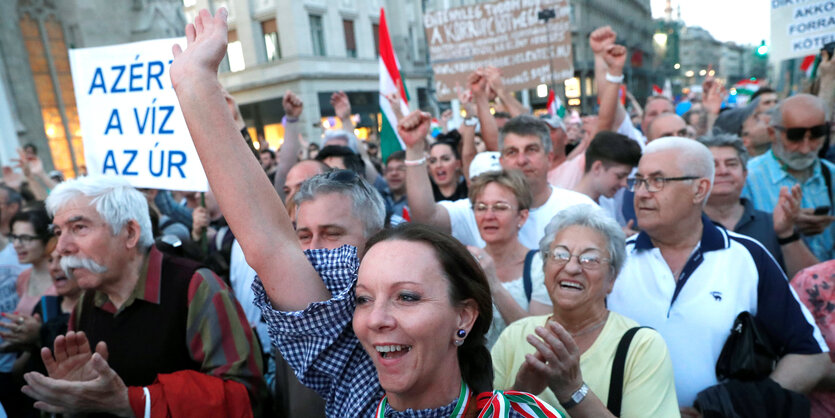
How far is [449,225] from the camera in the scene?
141 inches

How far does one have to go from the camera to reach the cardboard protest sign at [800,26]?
16.6 feet

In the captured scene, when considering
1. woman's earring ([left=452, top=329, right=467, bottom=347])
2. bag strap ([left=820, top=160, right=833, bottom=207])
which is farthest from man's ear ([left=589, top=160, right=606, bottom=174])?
woman's earring ([left=452, top=329, right=467, bottom=347])

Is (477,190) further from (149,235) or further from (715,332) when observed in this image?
(149,235)

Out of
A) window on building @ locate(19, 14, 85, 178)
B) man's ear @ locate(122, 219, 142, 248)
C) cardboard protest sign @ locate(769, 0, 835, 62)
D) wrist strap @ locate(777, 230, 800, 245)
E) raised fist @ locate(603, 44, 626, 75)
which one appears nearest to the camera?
man's ear @ locate(122, 219, 142, 248)

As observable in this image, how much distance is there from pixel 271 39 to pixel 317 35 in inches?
87.0

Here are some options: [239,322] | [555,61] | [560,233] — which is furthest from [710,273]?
[555,61]

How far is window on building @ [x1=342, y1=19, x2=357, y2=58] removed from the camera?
2602 cm

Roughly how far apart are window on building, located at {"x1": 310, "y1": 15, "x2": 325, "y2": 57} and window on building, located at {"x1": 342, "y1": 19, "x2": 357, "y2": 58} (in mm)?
1403

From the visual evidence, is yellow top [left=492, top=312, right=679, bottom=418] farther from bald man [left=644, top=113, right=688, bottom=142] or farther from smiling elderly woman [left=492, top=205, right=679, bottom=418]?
bald man [left=644, top=113, right=688, bottom=142]

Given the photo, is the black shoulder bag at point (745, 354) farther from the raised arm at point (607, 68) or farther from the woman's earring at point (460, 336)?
the raised arm at point (607, 68)

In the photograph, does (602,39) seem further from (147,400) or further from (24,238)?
(24,238)

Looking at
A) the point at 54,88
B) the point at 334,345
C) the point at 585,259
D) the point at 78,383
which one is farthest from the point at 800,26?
the point at 54,88

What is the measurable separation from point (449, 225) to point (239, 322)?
1.70 metres

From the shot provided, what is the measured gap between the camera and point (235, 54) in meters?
25.5
